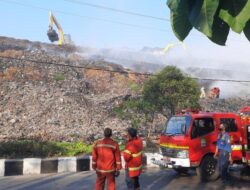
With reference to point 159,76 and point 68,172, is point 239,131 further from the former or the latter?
point 159,76

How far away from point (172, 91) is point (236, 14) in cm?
1526

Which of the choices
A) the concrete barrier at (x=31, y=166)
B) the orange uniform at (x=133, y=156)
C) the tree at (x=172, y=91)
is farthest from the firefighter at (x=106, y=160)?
the tree at (x=172, y=91)

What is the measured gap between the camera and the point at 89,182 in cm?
931

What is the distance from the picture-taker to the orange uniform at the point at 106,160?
259 inches

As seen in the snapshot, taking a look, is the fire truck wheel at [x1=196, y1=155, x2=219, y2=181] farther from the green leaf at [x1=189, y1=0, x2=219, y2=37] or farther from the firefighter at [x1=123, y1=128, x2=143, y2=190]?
the green leaf at [x1=189, y1=0, x2=219, y2=37]

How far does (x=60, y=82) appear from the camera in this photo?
26594mm

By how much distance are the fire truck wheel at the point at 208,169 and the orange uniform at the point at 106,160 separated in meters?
3.71

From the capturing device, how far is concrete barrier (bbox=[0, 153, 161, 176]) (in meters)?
10.3

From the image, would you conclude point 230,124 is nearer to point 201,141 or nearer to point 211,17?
point 201,141

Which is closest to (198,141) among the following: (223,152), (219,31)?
(223,152)

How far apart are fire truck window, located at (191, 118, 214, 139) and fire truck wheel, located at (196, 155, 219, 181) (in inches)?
24.8

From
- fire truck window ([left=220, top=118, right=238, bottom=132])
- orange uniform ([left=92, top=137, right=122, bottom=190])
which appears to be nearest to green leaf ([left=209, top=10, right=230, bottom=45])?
orange uniform ([left=92, top=137, right=122, bottom=190])

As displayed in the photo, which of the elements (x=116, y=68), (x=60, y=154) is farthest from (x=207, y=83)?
(x=60, y=154)

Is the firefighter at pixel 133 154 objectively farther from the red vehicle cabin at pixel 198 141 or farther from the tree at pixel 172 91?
the tree at pixel 172 91
